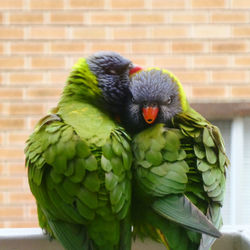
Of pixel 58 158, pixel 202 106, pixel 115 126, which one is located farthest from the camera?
pixel 202 106

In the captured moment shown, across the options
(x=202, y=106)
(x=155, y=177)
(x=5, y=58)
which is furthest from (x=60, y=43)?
(x=155, y=177)

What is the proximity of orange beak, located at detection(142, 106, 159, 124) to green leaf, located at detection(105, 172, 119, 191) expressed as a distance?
17cm

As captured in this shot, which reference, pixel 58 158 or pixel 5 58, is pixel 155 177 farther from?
pixel 5 58

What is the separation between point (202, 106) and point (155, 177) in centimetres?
87

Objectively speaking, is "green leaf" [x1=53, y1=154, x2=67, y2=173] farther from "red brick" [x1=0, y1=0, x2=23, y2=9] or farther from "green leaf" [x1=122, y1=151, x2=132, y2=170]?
"red brick" [x1=0, y1=0, x2=23, y2=9]

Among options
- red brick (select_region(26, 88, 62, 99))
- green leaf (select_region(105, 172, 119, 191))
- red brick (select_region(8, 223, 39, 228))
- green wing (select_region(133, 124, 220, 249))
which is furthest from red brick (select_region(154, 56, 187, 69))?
green leaf (select_region(105, 172, 119, 191))

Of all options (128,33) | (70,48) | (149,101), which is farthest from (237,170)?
(149,101)

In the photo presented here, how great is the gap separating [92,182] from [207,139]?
24 centimetres

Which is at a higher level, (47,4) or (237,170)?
(47,4)

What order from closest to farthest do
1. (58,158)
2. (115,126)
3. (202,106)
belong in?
1. (58,158)
2. (115,126)
3. (202,106)

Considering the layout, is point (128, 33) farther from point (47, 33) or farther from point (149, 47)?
point (47, 33)

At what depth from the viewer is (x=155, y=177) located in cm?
84

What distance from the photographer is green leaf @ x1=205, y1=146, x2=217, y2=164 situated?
0.88m

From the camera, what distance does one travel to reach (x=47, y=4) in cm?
167
